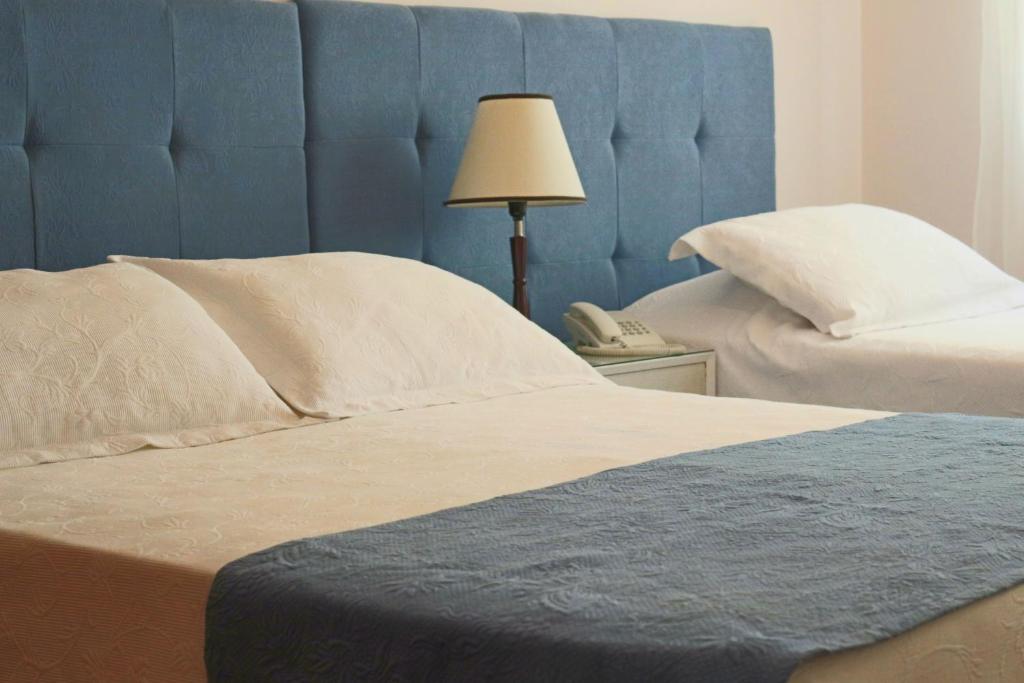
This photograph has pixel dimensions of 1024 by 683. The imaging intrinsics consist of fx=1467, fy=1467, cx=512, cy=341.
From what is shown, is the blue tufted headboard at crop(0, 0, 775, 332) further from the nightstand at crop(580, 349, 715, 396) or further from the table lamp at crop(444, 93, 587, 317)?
the nightstand at crop(580, 349, 715, 396)

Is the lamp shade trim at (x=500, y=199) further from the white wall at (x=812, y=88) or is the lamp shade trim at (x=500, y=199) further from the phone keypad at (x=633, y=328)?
the white wall at (x=812, y=88)

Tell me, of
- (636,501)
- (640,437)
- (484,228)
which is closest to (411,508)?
(636,501)

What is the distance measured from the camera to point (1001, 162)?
428 centimetres

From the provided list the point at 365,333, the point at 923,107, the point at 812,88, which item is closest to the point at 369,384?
the point at 365,333

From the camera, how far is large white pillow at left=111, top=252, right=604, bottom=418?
2.42 metres

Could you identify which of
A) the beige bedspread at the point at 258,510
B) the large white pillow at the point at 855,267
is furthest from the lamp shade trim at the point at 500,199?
the beige bedspread at the point at 258,510

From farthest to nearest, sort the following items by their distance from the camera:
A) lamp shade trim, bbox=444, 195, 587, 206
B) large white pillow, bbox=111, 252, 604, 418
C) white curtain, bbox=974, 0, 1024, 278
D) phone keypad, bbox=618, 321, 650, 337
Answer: white curtain, bbox=974, 0, 1024, 278 → phone keypad, bbox=618, 321, 650, 337 → lamp shade trim, bbox=444, 195, 587, 206 → large white pillow, bbox=111, 252, 604, 418

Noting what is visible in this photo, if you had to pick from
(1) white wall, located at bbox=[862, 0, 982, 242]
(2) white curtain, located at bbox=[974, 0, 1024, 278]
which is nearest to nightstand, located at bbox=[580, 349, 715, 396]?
(2) white curtain, located at bbox=[974, 0, 1024, 278]

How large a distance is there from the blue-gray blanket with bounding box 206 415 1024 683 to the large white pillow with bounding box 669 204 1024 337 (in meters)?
1.48

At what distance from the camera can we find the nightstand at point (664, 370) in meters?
3.10

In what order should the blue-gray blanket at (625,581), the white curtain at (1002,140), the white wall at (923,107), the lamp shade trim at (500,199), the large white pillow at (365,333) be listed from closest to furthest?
the blue-gray blanket at (625,581), the large white pillow at (365,333), the lamp shade trim at (500,199), the white curtain at (1002,140), the white wall at (923,107)

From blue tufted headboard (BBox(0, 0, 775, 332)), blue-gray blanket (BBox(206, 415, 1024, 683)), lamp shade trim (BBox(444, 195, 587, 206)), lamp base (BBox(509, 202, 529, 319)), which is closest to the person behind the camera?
blue-gray blanket (BBox(206, 415, 1024, 683))

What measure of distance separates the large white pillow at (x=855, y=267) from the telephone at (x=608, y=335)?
0.27 metres

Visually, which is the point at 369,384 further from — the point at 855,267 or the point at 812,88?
the point at 812,88
